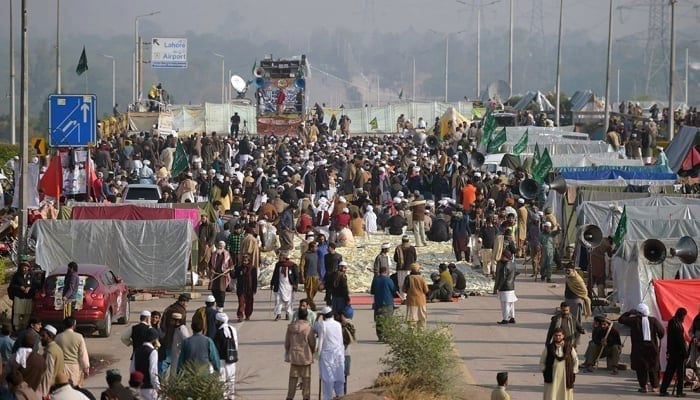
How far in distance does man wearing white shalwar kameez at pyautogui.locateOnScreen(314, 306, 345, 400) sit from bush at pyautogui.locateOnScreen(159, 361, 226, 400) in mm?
3360

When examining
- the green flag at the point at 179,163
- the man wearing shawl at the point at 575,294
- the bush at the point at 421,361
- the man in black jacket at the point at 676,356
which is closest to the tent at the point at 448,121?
the green flag at the point at 179,163

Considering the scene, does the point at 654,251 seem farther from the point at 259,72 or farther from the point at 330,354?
the point at 259,72

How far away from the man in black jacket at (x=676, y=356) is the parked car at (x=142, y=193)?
1984cm

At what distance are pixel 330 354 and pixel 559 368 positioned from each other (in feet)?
8.78

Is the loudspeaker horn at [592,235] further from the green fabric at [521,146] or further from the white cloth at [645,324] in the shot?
the green fabric at [521,146]

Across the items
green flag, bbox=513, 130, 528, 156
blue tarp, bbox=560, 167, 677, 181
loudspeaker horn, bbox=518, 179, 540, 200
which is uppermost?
green flag, bbox=513, 130, 528, 156

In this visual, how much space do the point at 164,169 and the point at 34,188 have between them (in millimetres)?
14141

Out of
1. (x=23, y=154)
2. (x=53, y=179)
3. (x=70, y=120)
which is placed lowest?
(x=53, y=179)

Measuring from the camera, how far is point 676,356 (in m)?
20.2

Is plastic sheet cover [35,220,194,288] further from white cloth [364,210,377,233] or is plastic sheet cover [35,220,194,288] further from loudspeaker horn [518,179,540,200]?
loudspeaker horn [518,179,540,200]

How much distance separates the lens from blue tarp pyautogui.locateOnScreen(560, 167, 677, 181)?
114 ft

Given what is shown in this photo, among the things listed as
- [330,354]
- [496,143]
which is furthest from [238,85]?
[330,354]

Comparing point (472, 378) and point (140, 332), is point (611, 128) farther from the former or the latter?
point (140, 332)

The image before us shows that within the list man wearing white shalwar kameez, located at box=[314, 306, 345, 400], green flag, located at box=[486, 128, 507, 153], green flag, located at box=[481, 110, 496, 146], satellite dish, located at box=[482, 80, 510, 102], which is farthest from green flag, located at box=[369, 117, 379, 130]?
man wearing white shalwar kameez, located at box=[314, 306, 345, 400]
